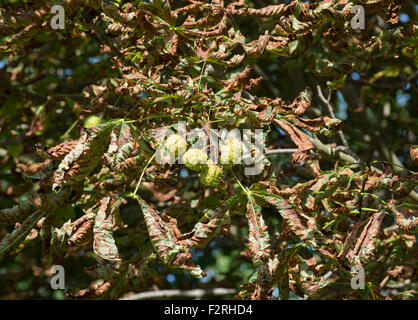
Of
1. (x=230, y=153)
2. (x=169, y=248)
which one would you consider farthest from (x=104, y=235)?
(x=230, y=153)

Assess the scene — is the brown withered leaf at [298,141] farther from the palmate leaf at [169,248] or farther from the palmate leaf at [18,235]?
the palmate leaf at [18,235]

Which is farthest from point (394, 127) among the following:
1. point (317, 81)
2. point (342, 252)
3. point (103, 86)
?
point (103, 86)

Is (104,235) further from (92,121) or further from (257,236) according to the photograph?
(92,121)

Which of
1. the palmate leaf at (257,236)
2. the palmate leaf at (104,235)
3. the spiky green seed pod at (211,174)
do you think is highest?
the spiky green seed pod at (211,174)

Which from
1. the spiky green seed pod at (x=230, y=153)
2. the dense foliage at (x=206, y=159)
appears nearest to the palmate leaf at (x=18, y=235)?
the dense foliage at (x=206, y=159)

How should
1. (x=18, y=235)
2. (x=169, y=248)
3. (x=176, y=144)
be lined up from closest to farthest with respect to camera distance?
(x=169, y=248)
(x=176, y=144)
(x=18, y=235)
